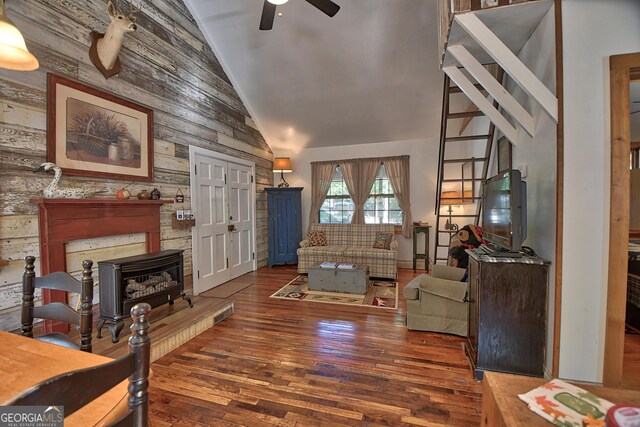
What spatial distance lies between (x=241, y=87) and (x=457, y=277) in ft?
14.3

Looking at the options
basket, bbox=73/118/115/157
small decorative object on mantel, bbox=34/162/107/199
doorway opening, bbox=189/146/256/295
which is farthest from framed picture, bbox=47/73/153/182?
doorway opening, bbox=189/146/256/295

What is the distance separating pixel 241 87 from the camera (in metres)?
4.72

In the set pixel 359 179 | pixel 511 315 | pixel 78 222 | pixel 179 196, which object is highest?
pixel 359 179

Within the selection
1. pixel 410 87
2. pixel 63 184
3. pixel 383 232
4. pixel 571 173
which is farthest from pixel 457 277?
pixel 63 184

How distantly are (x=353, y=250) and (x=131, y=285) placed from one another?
10.7 feet

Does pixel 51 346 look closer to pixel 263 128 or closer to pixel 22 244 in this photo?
pixel 22 244

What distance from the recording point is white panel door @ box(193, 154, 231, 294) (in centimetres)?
387

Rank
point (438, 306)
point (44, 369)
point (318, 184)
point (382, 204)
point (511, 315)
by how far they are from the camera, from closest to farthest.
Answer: point (44, 369), point (511, 315), point (438, 306), point (382, 204), point (318, 184)

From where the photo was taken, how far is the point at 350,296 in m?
3.78

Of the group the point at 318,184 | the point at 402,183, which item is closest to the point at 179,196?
the point at 318,184

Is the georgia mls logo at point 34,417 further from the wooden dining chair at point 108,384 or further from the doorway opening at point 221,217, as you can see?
the doorway opening at point 221,217

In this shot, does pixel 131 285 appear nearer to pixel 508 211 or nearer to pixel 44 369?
pixel 44 369

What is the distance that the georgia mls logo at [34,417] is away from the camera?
500mm

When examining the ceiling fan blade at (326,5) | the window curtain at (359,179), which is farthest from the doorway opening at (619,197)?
the window curtain at (359,179)
